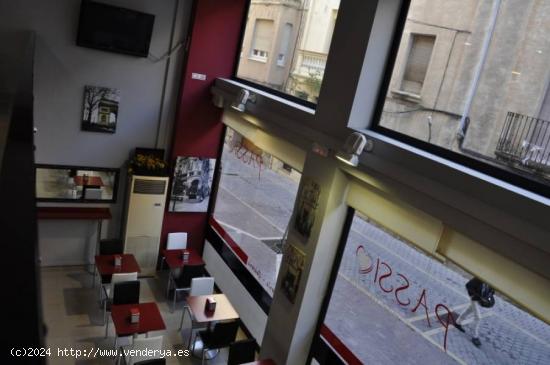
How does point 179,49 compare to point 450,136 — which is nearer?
point 450,136

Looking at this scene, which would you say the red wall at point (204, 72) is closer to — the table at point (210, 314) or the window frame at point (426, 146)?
the table at point (210, 314)

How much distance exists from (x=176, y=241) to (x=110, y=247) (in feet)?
4.60

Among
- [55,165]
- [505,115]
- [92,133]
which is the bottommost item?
[55,165]

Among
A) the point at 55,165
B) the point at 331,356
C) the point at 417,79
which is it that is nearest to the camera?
the point at 417,79

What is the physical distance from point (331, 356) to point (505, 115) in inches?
136

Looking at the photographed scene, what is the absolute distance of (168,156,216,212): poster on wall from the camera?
29.0ft

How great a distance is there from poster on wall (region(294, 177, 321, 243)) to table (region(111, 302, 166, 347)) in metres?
2.41

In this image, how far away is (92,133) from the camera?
823cm

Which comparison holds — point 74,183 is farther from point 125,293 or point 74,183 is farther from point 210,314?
point 210,314

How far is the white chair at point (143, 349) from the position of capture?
18.5 ft

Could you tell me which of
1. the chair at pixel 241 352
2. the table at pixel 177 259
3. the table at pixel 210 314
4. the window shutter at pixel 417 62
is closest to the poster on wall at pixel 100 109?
the table at pixel 177 259

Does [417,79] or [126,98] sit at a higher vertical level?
[417,79]

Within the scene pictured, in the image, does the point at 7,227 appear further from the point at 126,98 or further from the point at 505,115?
the point at 126,98

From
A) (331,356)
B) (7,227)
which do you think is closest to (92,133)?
(331,356)
